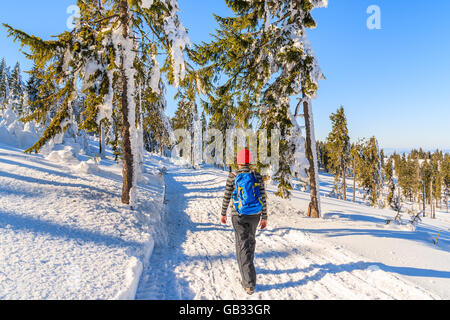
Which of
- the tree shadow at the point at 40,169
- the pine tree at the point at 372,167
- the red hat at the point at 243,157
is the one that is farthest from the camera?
the pine tree at the point at 372,167

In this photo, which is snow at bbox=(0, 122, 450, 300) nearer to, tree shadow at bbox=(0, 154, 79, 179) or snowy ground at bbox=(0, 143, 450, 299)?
snowy ground at bbox=(0, 143, 450, 299)

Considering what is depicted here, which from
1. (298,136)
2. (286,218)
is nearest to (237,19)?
(298,136)

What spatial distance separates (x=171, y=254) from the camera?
17.9 feet

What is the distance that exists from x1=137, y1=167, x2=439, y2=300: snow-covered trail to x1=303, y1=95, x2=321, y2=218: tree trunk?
2093mm

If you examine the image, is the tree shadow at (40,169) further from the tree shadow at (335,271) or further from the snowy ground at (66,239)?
the tree shadow at (335,271)

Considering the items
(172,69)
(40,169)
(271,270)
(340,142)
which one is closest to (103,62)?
(172,69)

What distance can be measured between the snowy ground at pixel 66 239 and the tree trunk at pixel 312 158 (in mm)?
6375

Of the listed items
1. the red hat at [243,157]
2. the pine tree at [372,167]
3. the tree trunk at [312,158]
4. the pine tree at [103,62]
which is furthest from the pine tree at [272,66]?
the pine tree at [372,167]

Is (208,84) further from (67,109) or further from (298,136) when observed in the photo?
(67,109)

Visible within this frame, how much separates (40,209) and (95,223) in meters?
1.39

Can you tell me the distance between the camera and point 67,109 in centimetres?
746

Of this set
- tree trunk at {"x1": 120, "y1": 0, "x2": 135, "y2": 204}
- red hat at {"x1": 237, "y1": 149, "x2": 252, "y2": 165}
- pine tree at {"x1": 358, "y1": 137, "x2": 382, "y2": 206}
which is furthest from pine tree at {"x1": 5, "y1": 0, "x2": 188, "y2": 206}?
pine tree at {"x1": 358, "y1": 137, "x2": 382, "y2": 206}

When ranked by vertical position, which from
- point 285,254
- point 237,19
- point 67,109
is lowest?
point 285,254

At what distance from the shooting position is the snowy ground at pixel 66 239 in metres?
3.19
